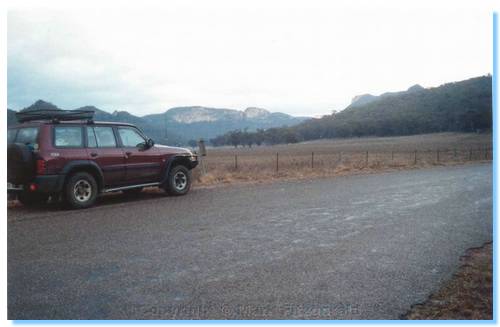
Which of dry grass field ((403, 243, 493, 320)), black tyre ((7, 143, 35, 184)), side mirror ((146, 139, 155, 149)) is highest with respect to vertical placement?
side mirror ((146, 139, 155, 149))

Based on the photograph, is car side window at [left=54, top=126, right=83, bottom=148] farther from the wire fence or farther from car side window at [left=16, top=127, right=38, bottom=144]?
the wire fence

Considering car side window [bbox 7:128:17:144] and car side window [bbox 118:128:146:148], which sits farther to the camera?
car side window [bbox 118:128:146:148]

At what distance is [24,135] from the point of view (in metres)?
8.03

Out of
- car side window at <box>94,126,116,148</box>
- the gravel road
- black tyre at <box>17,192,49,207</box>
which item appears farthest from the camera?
car side window at <box>94,126,116,148</box>

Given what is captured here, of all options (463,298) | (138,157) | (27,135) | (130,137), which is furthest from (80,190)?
(463,298)

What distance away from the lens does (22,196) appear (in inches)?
336

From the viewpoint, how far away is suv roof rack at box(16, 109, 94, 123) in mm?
8172

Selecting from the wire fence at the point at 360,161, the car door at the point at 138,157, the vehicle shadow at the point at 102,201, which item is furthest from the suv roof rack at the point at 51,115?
the wire fence at the point at 360,161

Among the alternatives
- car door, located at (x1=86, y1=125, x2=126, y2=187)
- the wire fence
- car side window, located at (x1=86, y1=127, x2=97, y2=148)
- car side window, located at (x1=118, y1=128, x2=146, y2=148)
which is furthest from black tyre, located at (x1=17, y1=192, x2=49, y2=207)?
the wire fence

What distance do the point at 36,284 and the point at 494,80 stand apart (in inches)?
179

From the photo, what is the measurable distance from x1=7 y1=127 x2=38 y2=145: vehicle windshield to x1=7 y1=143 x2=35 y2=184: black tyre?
275 mm

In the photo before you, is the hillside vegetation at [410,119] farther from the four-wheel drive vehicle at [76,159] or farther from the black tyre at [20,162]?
the black tyre at [20,162]

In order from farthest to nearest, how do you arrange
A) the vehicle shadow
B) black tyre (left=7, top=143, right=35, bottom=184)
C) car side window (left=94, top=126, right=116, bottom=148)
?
car side window (left=94, top=126, right=116, bottom=148), the vehicle shadow, black tyre (left=7, top=143, right=35, bottom=184)

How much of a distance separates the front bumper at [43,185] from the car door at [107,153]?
847mm
